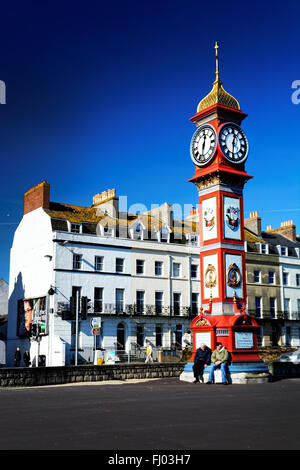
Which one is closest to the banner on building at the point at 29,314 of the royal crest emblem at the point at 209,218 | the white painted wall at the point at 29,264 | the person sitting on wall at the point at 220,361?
the white painted wall at the point at 29,264

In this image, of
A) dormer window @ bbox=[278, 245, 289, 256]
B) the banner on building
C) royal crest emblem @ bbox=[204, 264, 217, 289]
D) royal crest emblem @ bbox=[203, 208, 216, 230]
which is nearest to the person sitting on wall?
royal crest emblem @ bbox=[204, 264, 217, 289]

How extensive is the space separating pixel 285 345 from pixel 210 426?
4811 centimetres

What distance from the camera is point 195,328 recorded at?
877 inches

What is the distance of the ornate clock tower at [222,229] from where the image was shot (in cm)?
2158

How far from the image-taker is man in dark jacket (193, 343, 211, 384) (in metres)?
20.5

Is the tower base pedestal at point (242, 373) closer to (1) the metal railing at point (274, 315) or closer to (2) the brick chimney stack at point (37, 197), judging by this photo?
(2) the brick chimney stack at point (37, 197)

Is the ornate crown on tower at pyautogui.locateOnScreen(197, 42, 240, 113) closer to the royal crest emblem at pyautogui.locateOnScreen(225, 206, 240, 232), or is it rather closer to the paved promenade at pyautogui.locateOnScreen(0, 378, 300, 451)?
the royal crest emblem at pyautogui.locateOnScreen(225, 206, 240, 232)

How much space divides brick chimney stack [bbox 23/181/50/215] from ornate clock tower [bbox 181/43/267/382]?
2577 cm

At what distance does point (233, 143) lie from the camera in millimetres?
23781

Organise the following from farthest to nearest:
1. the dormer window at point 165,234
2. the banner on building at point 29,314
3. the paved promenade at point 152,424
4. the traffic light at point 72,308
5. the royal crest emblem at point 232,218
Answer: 1. the dormer window at point 165,234
2. the banner on building at point 29,314
3. the traffic light at point 72,308
4. the royal crest emblem at point 232,218
5. the paved promenade at point 152,424

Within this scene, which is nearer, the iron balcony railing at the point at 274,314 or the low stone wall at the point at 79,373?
the low stone wall at the point at 79,373

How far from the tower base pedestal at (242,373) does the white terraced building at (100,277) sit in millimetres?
22323

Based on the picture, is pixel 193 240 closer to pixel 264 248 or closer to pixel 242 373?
pixel 264 248

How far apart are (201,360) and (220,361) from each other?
1104 millimetres
